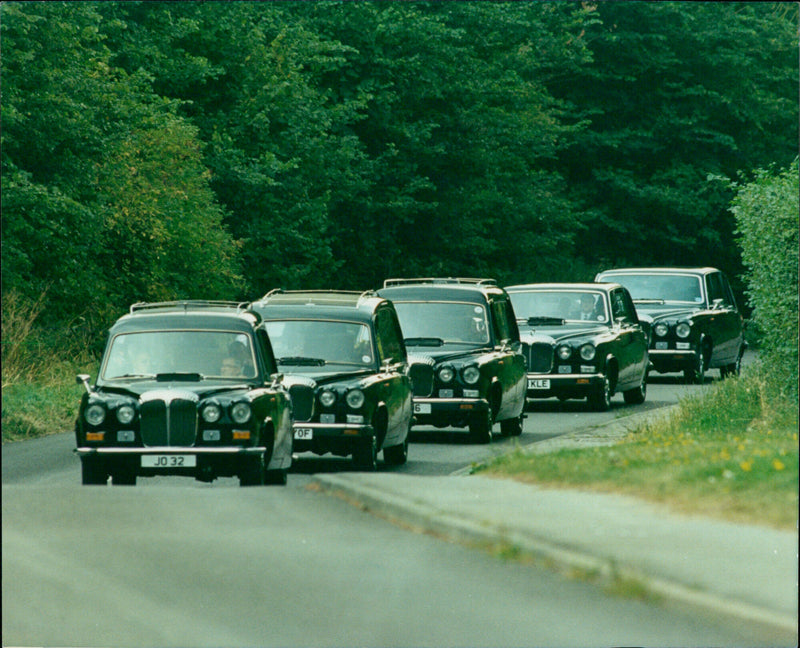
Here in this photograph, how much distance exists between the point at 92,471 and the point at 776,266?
8.92m

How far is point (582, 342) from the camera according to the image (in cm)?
2431

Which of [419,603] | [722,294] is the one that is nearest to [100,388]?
[419,603]

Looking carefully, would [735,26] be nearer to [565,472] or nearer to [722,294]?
[722,294]

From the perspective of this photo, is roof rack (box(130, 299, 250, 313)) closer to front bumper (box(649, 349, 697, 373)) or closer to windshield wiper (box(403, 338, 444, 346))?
windshield wiper (box(403, 338, 444, 346))

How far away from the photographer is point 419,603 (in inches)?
339

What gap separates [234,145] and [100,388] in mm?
24198

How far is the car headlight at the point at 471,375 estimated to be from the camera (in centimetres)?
1959

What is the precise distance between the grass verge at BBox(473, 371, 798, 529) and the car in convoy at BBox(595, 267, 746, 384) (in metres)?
11.5

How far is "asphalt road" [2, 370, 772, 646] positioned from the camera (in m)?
8.00

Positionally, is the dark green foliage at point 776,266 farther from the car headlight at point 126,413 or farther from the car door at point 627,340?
the car headlight at point 126,413

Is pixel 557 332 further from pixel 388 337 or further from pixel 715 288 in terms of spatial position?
pixel 715 288

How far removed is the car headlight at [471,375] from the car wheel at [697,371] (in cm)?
1167

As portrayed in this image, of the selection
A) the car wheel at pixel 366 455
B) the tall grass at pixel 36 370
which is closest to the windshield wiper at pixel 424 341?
the car wheel at pixel 366 455

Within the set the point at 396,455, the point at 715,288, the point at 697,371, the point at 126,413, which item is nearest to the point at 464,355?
the point at 396,455
